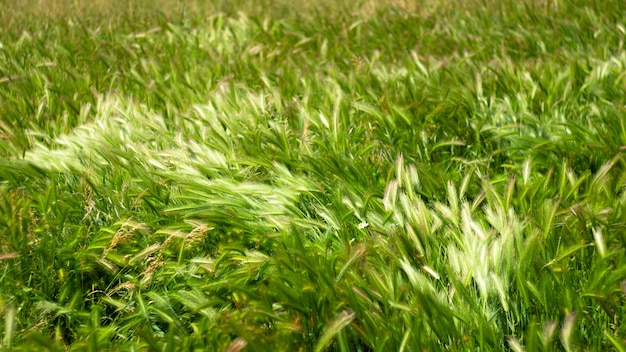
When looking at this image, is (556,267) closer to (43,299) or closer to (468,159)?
(468,159)

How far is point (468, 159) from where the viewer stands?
2.50 m

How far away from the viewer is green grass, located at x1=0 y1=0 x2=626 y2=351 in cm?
151

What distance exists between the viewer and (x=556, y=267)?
161 centimetres

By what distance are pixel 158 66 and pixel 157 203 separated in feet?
5.30

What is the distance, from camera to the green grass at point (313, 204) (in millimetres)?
1511

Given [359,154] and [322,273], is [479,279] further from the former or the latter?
[359,154]

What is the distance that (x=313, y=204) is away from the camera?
2016mm

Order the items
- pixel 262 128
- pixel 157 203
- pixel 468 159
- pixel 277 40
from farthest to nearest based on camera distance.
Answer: pixel 277 40, pixel 468 159, pixel 262 128, pixel 157 203

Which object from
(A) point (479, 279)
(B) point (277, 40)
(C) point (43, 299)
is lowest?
(B) point (277, 40)

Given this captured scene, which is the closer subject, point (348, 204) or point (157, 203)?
point (348, 204)

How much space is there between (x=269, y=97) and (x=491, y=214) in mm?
1226

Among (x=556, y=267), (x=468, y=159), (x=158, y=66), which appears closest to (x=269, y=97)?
(x=468, y=159)

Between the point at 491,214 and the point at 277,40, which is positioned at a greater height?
the point at 491,214

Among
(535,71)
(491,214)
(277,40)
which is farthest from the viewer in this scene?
(277,40)
